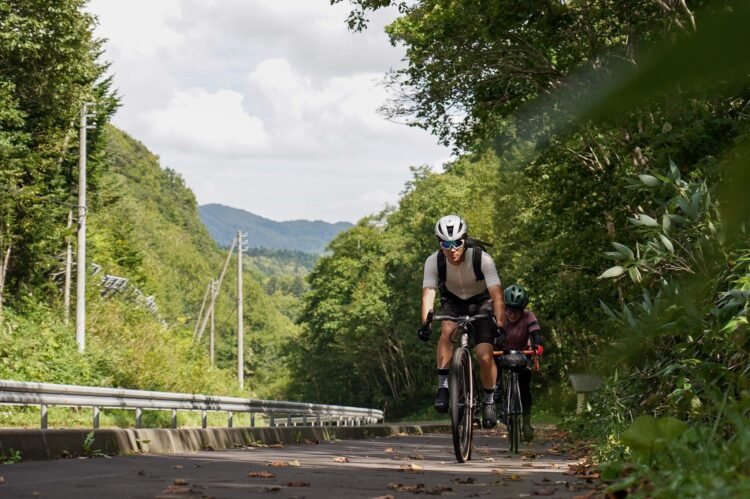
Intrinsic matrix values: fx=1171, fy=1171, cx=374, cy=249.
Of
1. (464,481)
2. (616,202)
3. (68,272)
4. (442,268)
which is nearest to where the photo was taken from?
(464,481)

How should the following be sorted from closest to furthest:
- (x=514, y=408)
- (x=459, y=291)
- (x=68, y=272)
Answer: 1. (x=459, y=291)
2. (x=514, y=408)
3. (x=68, y=272)

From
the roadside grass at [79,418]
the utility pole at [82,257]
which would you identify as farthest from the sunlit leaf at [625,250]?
the utility pole at [82,257]

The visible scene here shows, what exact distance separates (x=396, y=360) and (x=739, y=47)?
83455mm

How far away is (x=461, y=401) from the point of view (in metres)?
10.1

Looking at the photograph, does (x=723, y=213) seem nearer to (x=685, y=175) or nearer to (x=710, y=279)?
(x=710, y=279)

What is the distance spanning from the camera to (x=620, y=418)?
10.4 meters

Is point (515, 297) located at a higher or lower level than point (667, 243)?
higher

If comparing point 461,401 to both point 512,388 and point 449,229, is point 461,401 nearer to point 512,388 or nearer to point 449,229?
point 449,229

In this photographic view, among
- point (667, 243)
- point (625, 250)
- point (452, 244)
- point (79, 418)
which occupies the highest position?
point (452, 244)

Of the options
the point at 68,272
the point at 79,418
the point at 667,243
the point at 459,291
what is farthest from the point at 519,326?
the point at 68,272

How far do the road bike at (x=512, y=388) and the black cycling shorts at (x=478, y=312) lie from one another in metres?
2.11

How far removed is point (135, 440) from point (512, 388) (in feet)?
14.1

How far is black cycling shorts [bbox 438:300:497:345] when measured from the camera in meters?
10.2

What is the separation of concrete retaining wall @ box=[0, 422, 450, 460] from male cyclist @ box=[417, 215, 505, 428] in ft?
12.8
